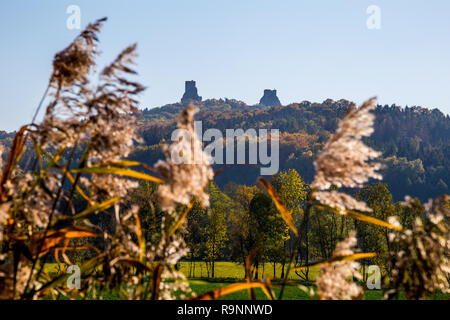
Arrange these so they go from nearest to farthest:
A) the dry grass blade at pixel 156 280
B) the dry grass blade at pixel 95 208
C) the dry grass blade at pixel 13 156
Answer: the dry grass blade at pixel 156 280, the dry grass blade at pixel 95 208, the dry grass blade at pixel 13 156

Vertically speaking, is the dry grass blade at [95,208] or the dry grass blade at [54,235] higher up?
the dry grass blade at [95,208]

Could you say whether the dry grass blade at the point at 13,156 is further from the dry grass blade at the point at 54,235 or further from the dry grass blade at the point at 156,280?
the dry grass blade at the point at 156,280

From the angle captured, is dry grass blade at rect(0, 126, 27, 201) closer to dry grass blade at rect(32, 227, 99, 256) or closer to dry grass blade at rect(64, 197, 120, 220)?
dry grass blade at rect(32, 227, 99, 256)

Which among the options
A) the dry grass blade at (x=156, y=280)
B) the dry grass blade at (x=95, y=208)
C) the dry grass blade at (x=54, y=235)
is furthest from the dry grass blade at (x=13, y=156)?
the dry grass blade at (x=156, y=280)

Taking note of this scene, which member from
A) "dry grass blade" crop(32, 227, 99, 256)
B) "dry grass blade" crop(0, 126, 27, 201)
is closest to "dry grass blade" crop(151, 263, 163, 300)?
"dry grass blade" crop(32, 227, 99, 256)

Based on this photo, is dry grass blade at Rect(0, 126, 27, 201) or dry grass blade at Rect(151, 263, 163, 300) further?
dry grass blade at Rect(0, 126, 27, 201)

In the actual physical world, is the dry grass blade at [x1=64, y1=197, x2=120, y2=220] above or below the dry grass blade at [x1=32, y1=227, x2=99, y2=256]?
above

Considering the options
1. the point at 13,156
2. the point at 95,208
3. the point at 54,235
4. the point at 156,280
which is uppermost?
the point at 13,156

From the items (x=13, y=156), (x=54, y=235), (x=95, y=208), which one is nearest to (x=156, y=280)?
(x=95, y=208)

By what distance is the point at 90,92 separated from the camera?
190cm

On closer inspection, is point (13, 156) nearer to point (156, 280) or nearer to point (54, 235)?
point (54, 235)

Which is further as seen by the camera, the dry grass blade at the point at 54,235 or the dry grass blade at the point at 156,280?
the dry grass blade at the point at 54,235
